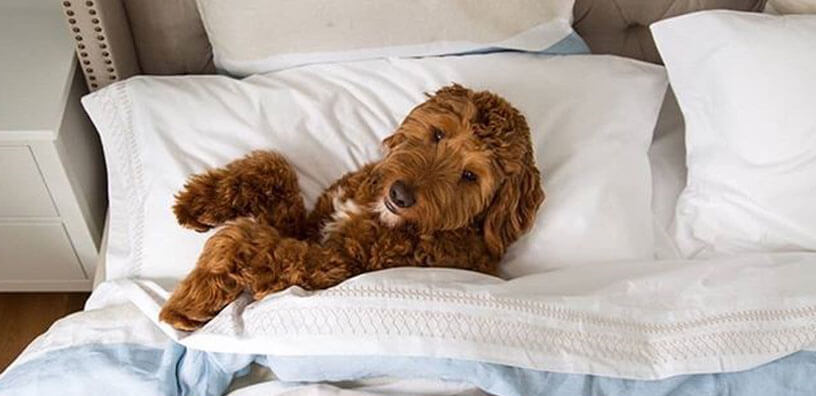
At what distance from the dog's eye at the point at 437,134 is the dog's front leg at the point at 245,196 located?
0.87ft

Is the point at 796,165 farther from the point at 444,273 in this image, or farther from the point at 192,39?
the point at 192,39

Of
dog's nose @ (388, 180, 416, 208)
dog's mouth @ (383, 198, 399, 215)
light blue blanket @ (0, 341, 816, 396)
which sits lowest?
light blue blanket @ (0, 341, 816, 396)

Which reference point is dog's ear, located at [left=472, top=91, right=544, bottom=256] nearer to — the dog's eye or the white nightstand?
the dog's eye

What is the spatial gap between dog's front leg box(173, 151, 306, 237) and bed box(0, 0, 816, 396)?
0.07m

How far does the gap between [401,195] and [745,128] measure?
2.10 feet

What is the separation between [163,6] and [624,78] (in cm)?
85

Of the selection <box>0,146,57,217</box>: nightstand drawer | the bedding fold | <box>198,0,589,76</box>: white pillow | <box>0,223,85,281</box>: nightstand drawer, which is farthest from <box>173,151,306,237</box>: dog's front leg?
<box>0,223,85,281</box>: nightstand drawer

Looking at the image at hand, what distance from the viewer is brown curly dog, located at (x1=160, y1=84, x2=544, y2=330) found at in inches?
45.0

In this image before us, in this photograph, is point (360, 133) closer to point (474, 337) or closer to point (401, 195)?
point (401, 195)

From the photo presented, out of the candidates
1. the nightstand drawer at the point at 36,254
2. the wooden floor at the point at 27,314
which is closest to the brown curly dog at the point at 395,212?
the nightstand drawer at the point at 36,254

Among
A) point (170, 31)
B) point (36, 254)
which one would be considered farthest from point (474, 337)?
point (36, 254)

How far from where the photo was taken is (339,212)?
4.11 ft

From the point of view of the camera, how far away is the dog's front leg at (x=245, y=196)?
1.25 metres

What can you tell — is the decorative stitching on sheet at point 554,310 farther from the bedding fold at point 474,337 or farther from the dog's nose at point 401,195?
the dog's nose at point 401,195
